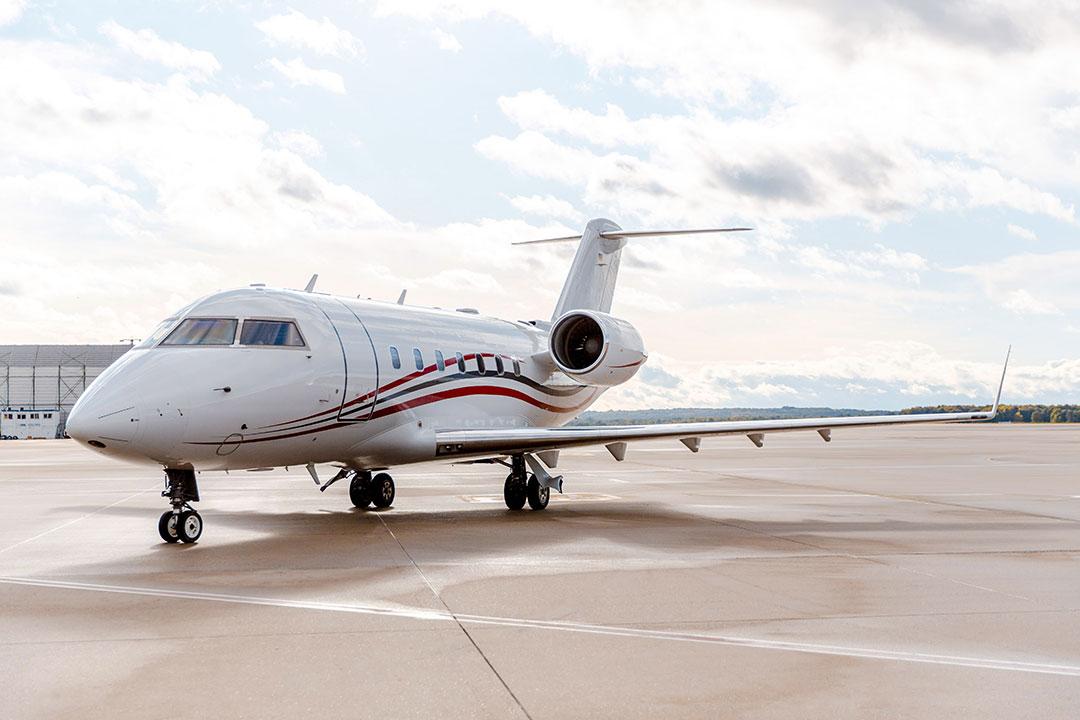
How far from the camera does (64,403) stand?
3703 inches

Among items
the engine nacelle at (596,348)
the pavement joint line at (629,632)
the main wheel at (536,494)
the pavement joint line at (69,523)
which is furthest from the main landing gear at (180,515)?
the engine nacelle at (596,348)

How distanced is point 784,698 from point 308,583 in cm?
509

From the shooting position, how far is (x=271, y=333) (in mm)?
13336

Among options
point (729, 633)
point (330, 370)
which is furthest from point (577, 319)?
point (729, 633)

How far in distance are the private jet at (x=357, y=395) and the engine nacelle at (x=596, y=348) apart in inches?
1.4

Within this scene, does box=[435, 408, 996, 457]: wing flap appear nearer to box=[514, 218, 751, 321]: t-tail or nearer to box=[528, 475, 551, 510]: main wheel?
box=[528, 475, 551, 510]: main wheel

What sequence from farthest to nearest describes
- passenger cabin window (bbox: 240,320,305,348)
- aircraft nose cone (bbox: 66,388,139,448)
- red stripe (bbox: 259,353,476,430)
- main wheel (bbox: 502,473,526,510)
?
main wheel (bbox: 502,473,526,510), red stripe (bbox: 259,353,476,430), passenger cabin window (bbox: 240,320,305,348), aircraft nose cone (bbox: 66,388,139,448)

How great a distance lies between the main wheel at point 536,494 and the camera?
55.2 ft

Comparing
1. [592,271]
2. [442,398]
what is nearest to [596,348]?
[442,398]

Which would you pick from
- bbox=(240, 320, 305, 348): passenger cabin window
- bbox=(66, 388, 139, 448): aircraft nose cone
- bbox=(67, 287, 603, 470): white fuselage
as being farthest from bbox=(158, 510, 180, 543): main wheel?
bbox=(240, 320, 305, 348): passenger cabin window

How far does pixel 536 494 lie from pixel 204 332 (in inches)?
247

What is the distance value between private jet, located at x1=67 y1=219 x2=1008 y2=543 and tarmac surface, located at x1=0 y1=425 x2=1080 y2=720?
3.27ft

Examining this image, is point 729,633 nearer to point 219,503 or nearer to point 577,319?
point 577,319

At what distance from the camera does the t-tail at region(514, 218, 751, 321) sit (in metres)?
22.3
